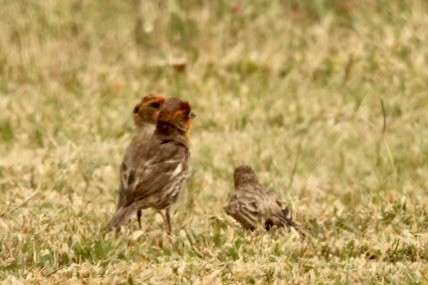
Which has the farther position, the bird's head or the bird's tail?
the bird's head

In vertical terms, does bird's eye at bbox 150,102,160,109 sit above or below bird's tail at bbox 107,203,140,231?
above

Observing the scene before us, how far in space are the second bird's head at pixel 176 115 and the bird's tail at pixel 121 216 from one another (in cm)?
99

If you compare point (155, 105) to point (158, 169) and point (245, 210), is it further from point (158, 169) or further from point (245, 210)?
point (245, 210)

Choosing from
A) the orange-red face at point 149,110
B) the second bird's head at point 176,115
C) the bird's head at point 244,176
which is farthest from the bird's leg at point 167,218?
the orange-red face at point 149,110

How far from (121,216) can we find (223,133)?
3.69m

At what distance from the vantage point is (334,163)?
12.1 meters

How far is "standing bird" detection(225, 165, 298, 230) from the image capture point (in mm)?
9375

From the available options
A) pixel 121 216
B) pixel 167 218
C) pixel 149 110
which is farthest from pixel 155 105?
pixel 121 216

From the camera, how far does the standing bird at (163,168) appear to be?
9.64 m

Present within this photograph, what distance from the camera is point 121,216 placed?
9.44 m

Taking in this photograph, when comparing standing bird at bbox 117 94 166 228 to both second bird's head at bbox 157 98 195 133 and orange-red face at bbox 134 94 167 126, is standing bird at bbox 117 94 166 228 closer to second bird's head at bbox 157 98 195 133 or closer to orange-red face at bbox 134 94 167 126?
orange-red face at bbox 134 94 167 126

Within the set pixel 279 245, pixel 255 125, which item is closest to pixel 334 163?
pixel 255 125

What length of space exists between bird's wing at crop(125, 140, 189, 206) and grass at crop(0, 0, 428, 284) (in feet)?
0.90

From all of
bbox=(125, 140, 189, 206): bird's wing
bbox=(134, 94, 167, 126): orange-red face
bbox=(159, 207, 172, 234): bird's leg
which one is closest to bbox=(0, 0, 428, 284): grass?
bbox=(159, 207, 172, 234): bird's leg
